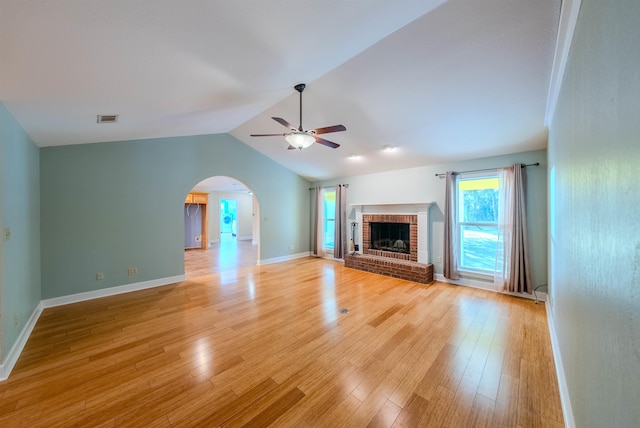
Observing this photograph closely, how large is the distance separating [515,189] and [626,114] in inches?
148

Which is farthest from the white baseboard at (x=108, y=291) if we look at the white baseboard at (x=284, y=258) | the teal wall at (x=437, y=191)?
the teal wall at (x=437, y=191)

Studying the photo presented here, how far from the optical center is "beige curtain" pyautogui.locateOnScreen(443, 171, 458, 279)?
4.43m

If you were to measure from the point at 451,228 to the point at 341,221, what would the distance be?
2692mm

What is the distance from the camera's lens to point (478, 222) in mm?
4305

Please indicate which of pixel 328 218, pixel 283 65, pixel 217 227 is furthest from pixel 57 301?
pixel 217 227

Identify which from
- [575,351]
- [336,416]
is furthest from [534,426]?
[336,416]

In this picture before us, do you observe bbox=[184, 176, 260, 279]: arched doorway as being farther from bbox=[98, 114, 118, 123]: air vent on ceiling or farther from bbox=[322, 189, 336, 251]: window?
bbox=[98, 114, 118, 123]: air vent on ceiling

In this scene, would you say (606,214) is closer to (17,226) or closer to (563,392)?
(563,392)

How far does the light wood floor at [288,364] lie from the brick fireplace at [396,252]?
1.02 m

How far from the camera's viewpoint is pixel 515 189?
3.75 m

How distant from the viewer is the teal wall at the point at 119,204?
139 inches

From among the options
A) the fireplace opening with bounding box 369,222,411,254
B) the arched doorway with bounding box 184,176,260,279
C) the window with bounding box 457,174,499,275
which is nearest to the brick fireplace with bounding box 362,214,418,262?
the fireplace opening with bounding box 369,222,411,254

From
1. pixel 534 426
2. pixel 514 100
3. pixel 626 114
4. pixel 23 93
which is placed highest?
pixel 514 100

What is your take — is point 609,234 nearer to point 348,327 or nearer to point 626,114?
point 626,114
